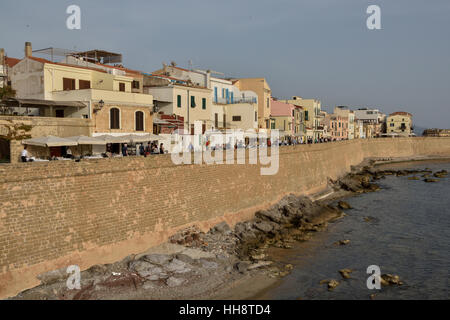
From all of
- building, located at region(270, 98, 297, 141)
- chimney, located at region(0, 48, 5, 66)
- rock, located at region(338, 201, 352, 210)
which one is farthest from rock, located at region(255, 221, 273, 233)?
building, located at region(270, 98, 297, 141)

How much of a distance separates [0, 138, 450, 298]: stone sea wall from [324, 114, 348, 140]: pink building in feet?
189

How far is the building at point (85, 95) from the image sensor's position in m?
26.2

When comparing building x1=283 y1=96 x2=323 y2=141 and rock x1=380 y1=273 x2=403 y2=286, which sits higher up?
building x1=283 y1=96 x2=323 y2=141

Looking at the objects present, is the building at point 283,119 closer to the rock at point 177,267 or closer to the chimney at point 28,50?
the chimney at point 28,50

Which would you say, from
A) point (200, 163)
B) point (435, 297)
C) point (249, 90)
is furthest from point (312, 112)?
point (435, 297)

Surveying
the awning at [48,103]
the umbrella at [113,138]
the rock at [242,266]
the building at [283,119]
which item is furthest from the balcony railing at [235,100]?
the rock at [242,266]

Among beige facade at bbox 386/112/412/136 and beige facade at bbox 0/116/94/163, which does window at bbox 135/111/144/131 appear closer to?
beige facade at bbox 0/116/94/163

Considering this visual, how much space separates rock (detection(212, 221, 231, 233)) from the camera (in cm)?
2361

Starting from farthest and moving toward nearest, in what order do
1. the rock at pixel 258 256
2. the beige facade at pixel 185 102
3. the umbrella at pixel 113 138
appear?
the beige facade at pixel 185 102 → the umbrella at pixel 113 138 → the rock at pixel 258 256

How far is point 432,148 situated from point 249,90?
195 ft

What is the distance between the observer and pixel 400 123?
380 feet

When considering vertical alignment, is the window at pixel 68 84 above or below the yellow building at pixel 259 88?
below

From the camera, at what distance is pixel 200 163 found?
23.9m
